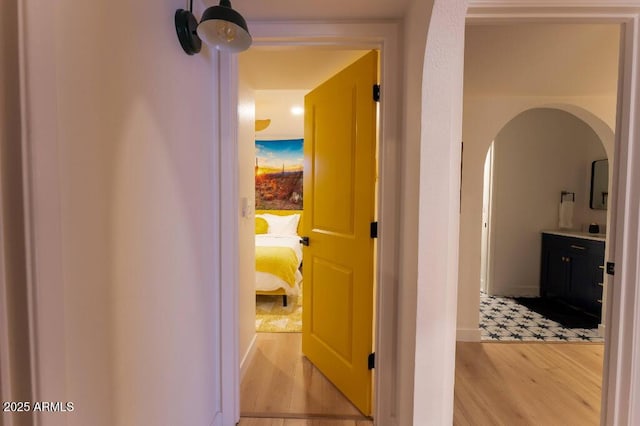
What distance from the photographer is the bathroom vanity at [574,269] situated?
293 centimetres

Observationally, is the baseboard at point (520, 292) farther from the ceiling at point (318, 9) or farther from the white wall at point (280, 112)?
the ceiling at point (318, 9)

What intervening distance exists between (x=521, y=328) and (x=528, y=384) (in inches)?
40.9

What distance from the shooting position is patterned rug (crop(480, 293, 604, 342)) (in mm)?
2633

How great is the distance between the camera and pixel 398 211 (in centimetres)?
148

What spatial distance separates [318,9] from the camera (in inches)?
54.1

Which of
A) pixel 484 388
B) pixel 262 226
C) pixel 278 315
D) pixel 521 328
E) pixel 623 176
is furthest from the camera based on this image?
pixel 262 226

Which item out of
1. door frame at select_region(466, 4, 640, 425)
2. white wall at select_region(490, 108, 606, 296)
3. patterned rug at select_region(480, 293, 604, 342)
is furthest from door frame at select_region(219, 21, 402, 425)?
white wall at select_region(490, 108, 606, 296)

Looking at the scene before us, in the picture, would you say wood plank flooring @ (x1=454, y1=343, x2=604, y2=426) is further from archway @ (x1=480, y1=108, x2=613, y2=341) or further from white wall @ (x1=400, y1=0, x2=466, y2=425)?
archway @ (x1=480, y1=108, x2=613, y2=341)

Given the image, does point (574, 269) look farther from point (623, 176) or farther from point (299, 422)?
point (299, 422)

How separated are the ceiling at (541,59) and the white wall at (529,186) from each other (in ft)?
3.93

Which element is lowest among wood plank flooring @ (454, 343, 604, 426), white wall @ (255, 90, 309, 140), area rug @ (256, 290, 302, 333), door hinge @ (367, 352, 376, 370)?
wood plank flooring @ (454, 343, 604, 426)

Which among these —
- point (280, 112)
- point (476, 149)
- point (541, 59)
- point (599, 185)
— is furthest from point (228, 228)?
point (599, 185)

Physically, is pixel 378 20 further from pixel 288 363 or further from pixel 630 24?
pixel 288 363

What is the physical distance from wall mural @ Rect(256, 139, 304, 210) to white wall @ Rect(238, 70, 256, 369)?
8.15 feet
